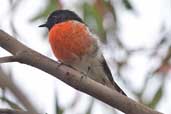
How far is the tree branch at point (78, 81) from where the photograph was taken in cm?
156

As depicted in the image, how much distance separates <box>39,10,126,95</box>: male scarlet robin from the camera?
7.79 ft

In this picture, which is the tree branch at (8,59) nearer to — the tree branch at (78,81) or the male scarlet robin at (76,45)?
the tree branch at (78,81)

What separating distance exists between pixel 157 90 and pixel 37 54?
1.18m

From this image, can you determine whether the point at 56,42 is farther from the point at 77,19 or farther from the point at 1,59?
the point at 1,59

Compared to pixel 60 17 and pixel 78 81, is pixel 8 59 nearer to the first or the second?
pixel 78 81

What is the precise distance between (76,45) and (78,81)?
77 cm

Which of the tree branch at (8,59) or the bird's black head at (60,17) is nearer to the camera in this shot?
the tree branch at (8,59)

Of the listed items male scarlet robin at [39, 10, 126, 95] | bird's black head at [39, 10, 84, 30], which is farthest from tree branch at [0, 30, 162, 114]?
bird's black head at [39, 10, 84, 30]

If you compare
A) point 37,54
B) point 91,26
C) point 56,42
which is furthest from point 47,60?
point 91,26

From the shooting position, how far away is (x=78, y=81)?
1646 millimetres

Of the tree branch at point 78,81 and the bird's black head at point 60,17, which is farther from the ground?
the tree branch at point 78,81

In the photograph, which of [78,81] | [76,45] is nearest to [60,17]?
[76,45]

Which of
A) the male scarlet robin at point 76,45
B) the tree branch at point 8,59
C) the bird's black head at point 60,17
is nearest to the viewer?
the tree branch at point 8,59

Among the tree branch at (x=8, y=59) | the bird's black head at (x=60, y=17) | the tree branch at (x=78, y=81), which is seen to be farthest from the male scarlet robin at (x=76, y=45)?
the tree branch at (x=8, y=59)
